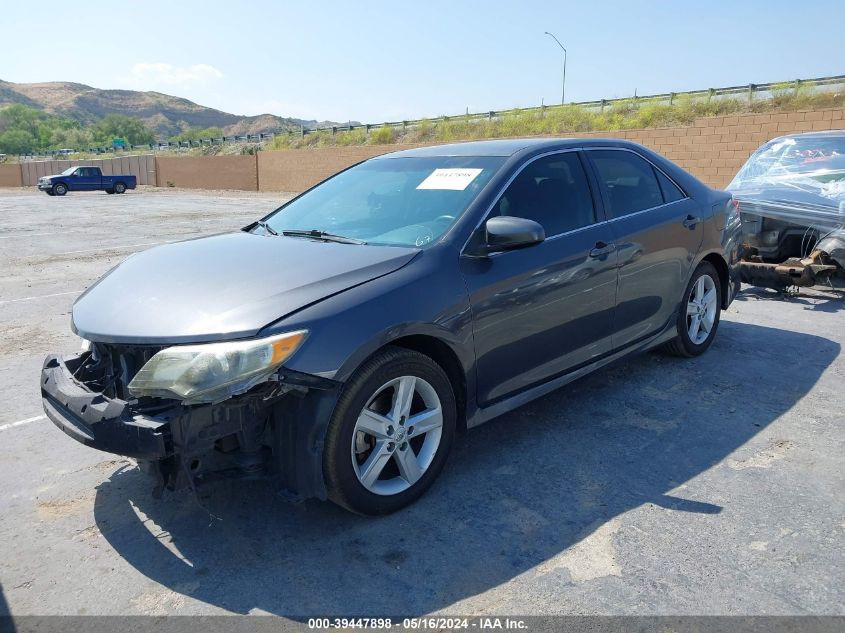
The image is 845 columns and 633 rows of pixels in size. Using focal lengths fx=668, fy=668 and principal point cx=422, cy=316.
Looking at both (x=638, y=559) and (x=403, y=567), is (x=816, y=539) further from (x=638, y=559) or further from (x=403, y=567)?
(x=403, y=567)

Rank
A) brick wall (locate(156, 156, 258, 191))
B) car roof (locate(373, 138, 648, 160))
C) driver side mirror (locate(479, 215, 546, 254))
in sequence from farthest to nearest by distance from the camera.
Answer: brick wall (locate(156, 156, 258, 191)) < car roof (locate(373, 138, 648, 160)) < driver side mirror (locate(479, 215, 546, 254))

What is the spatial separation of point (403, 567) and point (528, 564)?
1.68 ft

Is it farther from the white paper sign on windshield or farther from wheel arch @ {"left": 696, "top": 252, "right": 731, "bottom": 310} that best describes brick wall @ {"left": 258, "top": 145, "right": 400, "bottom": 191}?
the white paper sign on windshield

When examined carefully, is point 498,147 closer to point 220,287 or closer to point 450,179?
point 450,179

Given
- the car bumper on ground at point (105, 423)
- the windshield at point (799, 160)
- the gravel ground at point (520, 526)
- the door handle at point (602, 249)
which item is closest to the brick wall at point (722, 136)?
the windshield at point (799, 160)

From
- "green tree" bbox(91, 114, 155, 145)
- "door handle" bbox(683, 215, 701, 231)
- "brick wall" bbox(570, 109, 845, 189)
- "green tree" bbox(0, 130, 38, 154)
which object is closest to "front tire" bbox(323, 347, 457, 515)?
"door handle" bbox(683, 215, 701, 231)

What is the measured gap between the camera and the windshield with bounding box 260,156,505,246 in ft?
11.8

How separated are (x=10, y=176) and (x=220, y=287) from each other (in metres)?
60.8

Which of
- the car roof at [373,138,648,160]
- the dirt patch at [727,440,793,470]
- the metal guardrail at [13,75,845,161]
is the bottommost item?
the dirt patch at [727,440,793,470]

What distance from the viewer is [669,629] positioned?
2.34 meters

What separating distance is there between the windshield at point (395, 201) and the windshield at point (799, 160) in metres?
5.59

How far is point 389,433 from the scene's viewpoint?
3039 mm

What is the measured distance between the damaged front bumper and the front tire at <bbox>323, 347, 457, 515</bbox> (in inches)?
3.7

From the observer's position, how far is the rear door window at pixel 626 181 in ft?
14.4
